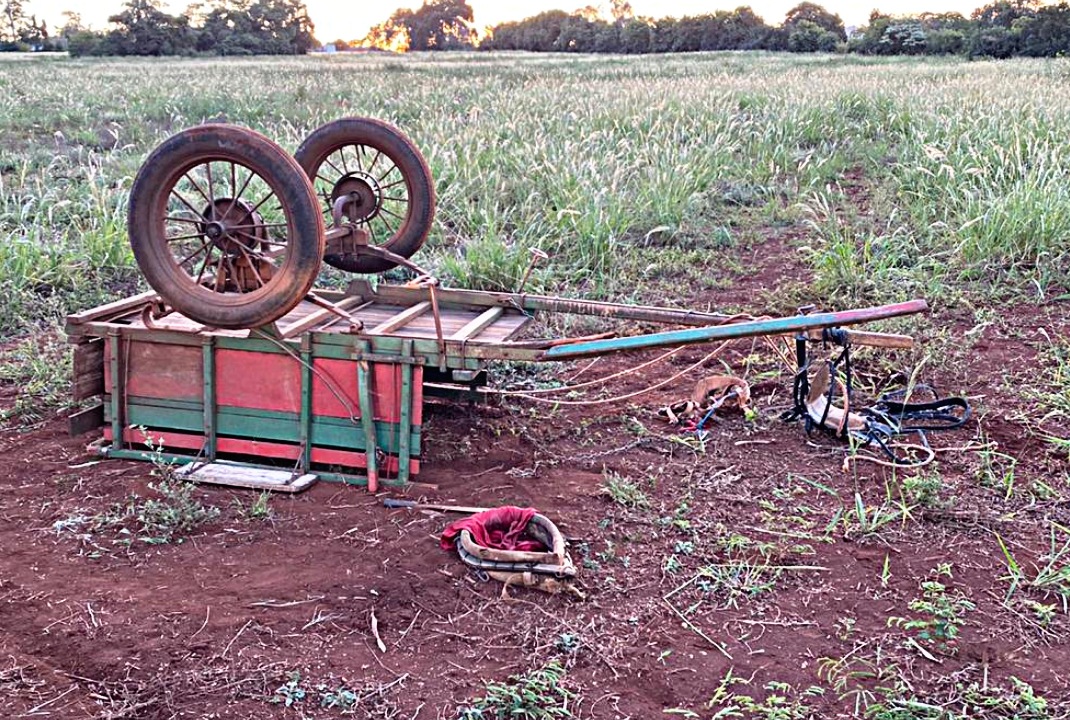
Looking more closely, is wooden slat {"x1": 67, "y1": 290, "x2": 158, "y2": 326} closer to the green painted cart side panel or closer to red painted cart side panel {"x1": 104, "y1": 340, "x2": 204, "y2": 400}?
red painted cart side panel {"x1": 104, "y1": 340, "x2": 204, "y2": 400}

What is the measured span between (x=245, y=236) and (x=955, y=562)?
10.9 ft

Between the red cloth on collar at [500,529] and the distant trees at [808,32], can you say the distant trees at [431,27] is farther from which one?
the red cloth on collar at [500,529]

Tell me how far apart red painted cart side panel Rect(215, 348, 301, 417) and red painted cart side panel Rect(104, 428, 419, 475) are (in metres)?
0.19

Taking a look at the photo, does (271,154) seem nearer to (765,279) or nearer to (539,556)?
(539,556)

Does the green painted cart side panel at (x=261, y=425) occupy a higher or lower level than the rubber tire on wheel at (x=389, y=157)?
lower

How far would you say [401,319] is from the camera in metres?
4.67

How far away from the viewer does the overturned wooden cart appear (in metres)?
4.05

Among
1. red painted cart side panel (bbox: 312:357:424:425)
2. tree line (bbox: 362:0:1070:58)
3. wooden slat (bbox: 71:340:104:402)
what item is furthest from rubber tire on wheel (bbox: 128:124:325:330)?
tree line (bbox: 362:0:1070:58)

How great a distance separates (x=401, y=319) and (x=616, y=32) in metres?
53.8

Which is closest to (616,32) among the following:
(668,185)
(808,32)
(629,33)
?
(629,33)

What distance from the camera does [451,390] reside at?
538 cm

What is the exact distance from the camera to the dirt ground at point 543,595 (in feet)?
9.98

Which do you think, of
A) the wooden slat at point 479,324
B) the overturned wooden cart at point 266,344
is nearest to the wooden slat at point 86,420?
the overturned wooden cart at point 266,344

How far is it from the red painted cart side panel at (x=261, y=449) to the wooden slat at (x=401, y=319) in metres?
0.59
